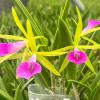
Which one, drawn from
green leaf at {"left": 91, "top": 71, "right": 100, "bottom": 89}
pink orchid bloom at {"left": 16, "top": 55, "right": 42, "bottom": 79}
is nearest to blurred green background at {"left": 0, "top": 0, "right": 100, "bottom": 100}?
green leaf at {"left": 91, "top": 71, "right": 100, "bottom": 89}

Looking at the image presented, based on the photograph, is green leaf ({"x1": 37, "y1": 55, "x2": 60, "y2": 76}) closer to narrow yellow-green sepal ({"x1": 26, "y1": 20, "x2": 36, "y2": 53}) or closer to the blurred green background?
narrow yellow-green sepal ({"x1": 26, "y1": 20, "x2": 36, "y2": 53})

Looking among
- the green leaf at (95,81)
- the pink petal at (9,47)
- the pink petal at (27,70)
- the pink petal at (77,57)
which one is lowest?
the green leaf at (95,81)

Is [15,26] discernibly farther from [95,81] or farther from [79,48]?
[79,48]

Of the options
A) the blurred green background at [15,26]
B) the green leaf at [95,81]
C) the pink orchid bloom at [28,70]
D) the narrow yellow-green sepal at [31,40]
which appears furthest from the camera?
the blurred green background at [15,26]

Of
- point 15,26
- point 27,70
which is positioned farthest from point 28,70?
point 15,26

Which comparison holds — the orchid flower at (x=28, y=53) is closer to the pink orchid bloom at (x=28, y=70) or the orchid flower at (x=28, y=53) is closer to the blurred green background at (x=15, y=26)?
the pink orchid bloom at (x=28, y=70)

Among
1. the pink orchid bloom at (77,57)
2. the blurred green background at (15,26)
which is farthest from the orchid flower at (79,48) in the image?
the blurred green background at (15,26)
